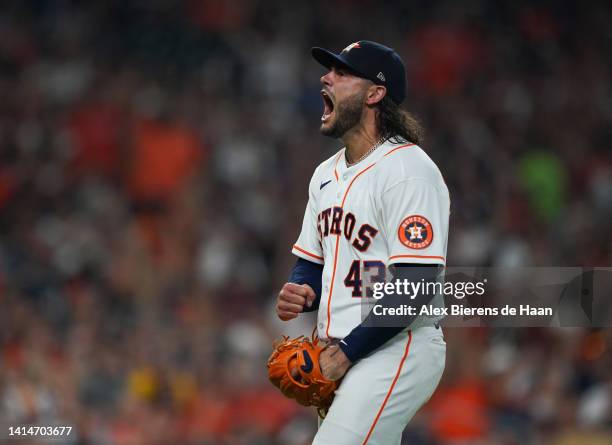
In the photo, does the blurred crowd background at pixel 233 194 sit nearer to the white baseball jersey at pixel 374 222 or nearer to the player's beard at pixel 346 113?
the white baseball jersey at pixel 374 222

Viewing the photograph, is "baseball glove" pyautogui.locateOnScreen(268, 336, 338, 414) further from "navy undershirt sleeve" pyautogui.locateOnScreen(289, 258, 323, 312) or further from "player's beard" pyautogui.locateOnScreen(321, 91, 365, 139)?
"player's beard" pyautogui.locateOnScreen(321, 91, 365, 139)

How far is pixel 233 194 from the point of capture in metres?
7.57

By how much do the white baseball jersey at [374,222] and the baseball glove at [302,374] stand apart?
12 centimetres

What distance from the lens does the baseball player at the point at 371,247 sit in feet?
10.3

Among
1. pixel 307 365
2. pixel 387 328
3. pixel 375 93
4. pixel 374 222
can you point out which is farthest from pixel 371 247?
pixel 375 93

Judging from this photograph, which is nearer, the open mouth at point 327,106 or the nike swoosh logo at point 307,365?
the nike swoosh logo at point 307,365

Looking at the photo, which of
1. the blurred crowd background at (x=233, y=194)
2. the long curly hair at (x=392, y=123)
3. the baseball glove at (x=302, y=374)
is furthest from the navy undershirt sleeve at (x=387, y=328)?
the blurred crowd background at (x=233, y=194)

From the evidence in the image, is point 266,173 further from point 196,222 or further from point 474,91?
point 474,91

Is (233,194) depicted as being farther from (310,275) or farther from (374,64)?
(374,64)

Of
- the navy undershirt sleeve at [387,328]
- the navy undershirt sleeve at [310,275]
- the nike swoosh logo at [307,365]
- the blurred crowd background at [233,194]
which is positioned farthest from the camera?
the blurred crowd background at [233,194]

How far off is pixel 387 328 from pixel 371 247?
0.29 metres

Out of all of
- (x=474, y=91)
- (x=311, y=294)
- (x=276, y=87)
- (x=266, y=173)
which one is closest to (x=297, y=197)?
(x=266, y=173)

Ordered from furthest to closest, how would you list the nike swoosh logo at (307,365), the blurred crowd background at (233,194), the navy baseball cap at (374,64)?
the blurred crowd background at (233,194)
the navy baseball cap at (374,64)
the nike swoosh logo at (307,365)

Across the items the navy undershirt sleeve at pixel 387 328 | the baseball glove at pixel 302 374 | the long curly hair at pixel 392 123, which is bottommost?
the baseball glove at pixel 302 374
